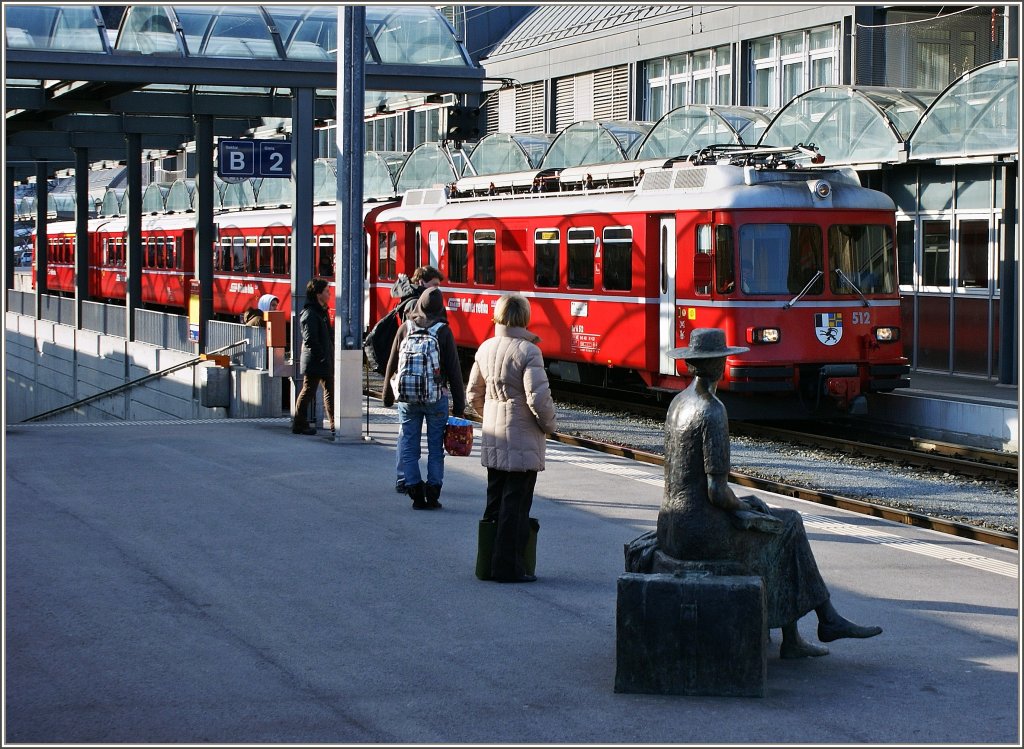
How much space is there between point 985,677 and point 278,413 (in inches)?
524

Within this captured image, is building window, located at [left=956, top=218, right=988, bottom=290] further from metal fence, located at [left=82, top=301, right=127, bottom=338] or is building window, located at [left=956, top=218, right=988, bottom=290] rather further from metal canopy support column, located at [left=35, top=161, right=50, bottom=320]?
metal canopy support column, located at [left=35, top=161, right=50, bottom=320]

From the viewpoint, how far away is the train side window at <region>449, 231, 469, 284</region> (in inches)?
920

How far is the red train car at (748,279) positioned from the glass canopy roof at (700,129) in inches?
341

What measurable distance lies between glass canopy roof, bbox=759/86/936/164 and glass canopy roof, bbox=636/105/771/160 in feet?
5.33

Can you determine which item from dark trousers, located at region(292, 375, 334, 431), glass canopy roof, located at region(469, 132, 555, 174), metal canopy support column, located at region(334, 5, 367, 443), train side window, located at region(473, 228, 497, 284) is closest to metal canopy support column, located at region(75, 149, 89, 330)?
glass canopy roof, located at region(469, 132, 555, 174)

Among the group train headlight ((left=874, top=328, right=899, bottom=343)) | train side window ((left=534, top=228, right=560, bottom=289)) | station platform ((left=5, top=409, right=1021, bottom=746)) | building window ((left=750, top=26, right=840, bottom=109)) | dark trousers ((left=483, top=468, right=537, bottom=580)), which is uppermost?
building window ((left=750, top=26, right=840, bottom=109))

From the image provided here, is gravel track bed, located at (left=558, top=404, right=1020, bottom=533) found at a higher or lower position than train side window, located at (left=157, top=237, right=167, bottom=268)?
lower

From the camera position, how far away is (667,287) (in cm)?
1848

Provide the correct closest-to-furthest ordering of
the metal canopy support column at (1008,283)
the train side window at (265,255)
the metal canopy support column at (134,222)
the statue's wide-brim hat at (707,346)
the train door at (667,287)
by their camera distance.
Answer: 1. the statue's wide-brim hat at (707,346)
2. the train door at (667,287)
3. the metal canopy support column at (1008,283)
4. the metal canopy support column at (134,222)
5. the train side window at (265,255)

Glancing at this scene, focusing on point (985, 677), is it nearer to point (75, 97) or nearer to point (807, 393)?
point (807, 393)

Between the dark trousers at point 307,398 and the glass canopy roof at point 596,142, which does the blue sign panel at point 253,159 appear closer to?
the dark trousers at point 307,398

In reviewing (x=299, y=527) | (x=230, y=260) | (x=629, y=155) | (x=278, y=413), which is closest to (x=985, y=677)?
(x=299, y=527)

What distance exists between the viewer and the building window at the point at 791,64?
34.4m

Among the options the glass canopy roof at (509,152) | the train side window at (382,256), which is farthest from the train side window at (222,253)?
the train side window at (382,256)
